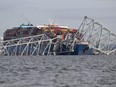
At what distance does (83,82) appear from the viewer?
4688 cm

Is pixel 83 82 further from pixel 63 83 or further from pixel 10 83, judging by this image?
pixel 10 83

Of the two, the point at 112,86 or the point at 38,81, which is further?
the point at 38,81

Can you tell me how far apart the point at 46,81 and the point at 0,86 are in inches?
254

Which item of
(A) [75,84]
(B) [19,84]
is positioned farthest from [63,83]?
(B) [19,84]

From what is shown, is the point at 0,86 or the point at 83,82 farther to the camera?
the point at 83,82

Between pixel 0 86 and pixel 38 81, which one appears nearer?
pixel 0 86

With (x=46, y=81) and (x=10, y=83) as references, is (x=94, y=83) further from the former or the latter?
(x=10, y=83)

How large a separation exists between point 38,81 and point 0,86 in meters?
5.65

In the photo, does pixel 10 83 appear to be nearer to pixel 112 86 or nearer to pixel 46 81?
pixel 46 81

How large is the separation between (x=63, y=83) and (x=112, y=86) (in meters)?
5.38

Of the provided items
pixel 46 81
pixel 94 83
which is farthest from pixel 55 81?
pixel 94 83

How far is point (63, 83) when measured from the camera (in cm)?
4600

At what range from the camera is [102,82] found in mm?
46812

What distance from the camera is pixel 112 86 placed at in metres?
43.3
